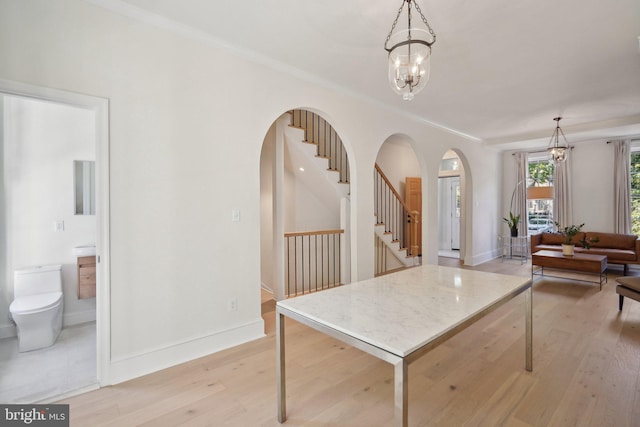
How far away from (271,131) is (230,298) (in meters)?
2.80

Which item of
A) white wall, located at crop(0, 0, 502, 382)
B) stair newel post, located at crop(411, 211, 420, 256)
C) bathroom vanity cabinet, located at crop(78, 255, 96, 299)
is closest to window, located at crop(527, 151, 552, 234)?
stair newel post, located at crop(411, 211, 420, 256)

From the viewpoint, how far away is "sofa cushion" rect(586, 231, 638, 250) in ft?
17.9

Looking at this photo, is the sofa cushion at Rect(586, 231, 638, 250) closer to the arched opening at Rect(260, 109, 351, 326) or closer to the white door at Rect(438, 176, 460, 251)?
the white door at Rect(438, 176, 460, 251)

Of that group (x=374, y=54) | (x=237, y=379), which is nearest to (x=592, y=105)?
(x=374, y=54)

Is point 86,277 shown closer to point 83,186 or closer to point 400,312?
point 83,186

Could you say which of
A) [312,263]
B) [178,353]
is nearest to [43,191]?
[178,353]

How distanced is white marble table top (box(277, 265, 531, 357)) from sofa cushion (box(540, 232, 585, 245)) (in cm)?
518

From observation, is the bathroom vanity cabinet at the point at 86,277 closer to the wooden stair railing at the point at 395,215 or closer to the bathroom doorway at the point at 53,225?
the bathroom doorway at the point at 53,225

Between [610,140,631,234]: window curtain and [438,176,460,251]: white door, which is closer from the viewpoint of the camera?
[610,140,631,234]: window curtain

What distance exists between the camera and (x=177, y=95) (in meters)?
2.43

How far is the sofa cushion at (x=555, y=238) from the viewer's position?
19.8ft

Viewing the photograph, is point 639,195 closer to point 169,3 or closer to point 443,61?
point 443,61

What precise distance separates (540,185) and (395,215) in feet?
12.2

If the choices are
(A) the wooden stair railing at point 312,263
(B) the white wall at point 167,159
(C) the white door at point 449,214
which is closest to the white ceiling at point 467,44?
(B) the white wall at point 167,159
